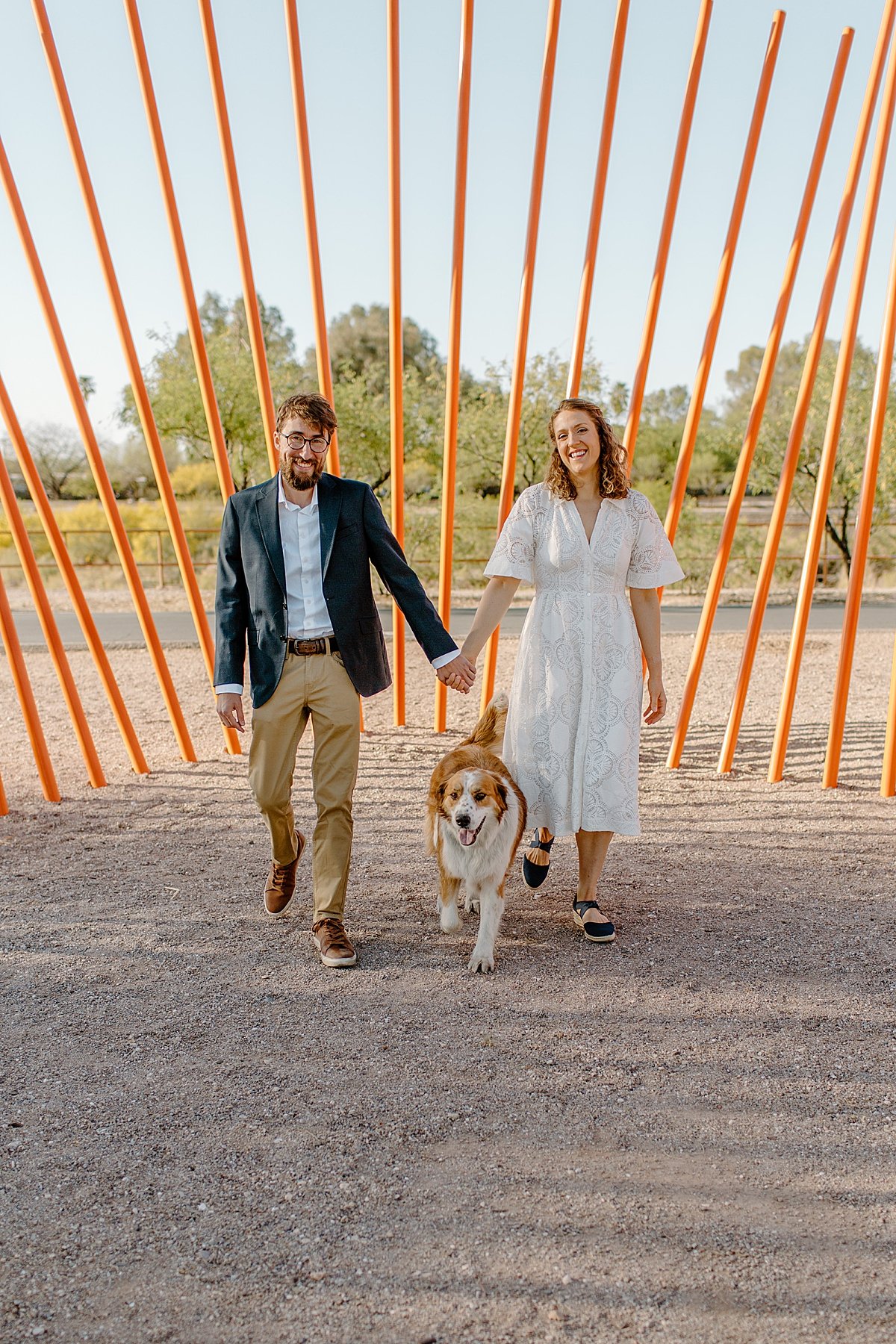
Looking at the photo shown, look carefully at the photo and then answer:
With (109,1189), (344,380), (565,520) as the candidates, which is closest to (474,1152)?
(109,1189)

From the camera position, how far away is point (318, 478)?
3570 millimetres

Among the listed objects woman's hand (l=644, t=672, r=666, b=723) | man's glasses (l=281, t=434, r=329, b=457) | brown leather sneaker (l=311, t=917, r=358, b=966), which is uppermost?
man's glasses (l=281, t=434, r=329, b=457)

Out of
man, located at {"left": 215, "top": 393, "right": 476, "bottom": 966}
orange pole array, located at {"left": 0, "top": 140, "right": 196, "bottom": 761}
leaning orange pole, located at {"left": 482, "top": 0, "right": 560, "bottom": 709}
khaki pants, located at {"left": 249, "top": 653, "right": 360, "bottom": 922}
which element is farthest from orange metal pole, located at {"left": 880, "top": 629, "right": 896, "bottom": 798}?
orange pole array, located at {"left": 0, "top": 140, "right": 196, "bottom": 761}

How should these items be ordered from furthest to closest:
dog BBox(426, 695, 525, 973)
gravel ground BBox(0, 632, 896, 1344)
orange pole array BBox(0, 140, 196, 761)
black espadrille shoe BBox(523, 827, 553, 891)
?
1. orange pole array BBox(0, 140, 196, 761)
2. black espadrille shoe BBox(523, 827, 553, 891)
3. dog BBox(426, 695, 525, 973)
4. gravel ground BBox(0, 632, 896, 1344)

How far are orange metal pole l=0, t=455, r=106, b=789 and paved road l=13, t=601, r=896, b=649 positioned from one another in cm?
792

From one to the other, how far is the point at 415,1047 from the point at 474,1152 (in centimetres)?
54

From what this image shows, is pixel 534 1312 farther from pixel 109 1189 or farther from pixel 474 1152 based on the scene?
pixel 109 1189

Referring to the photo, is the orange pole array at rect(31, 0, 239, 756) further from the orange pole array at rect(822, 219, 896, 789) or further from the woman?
the orange pole array at rect(822, 219, 896, 789)

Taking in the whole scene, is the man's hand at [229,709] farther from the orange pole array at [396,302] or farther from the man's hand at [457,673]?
the orange pole array at [396,302]

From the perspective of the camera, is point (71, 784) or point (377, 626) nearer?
point (377, 626)

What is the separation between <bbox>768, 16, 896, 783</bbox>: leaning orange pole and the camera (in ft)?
17.8

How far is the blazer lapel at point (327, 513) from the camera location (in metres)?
3.54

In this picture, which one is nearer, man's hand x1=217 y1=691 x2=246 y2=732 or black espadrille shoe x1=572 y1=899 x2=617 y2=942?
man's hand x1=217 y1=691 x2=246 y2=732

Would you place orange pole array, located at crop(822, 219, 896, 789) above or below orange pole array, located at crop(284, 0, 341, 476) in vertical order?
below
